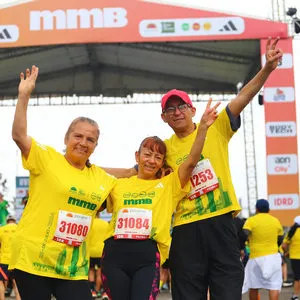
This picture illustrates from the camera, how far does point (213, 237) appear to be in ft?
14.1

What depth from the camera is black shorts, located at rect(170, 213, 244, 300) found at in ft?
14.1

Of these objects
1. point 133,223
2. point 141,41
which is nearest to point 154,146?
point 133,223

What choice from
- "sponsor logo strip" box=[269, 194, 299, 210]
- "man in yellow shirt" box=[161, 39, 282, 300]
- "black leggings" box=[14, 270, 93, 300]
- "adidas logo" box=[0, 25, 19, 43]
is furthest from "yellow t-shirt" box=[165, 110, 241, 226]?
"adidas logo" box=[0, 25, 19, 43]

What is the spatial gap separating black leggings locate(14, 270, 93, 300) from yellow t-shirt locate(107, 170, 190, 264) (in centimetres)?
50

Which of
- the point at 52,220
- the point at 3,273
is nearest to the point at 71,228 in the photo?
the point at 52,220

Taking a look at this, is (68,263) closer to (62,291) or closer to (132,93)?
(62,291)

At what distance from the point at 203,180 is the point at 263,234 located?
6.01 meters

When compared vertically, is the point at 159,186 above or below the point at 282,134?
below

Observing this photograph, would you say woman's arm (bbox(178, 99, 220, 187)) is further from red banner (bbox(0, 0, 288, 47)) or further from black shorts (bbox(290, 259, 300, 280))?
red banner (bbox(0, 0, 288, 47))

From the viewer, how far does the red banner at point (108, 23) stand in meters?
15.4

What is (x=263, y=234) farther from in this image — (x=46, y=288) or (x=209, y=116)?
(x=46, y=288)

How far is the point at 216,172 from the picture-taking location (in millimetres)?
4340

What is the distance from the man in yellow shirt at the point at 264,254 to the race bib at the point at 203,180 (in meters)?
5.97

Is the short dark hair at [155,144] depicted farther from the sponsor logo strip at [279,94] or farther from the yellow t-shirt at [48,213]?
the sponsor logo strip at [279,94]
